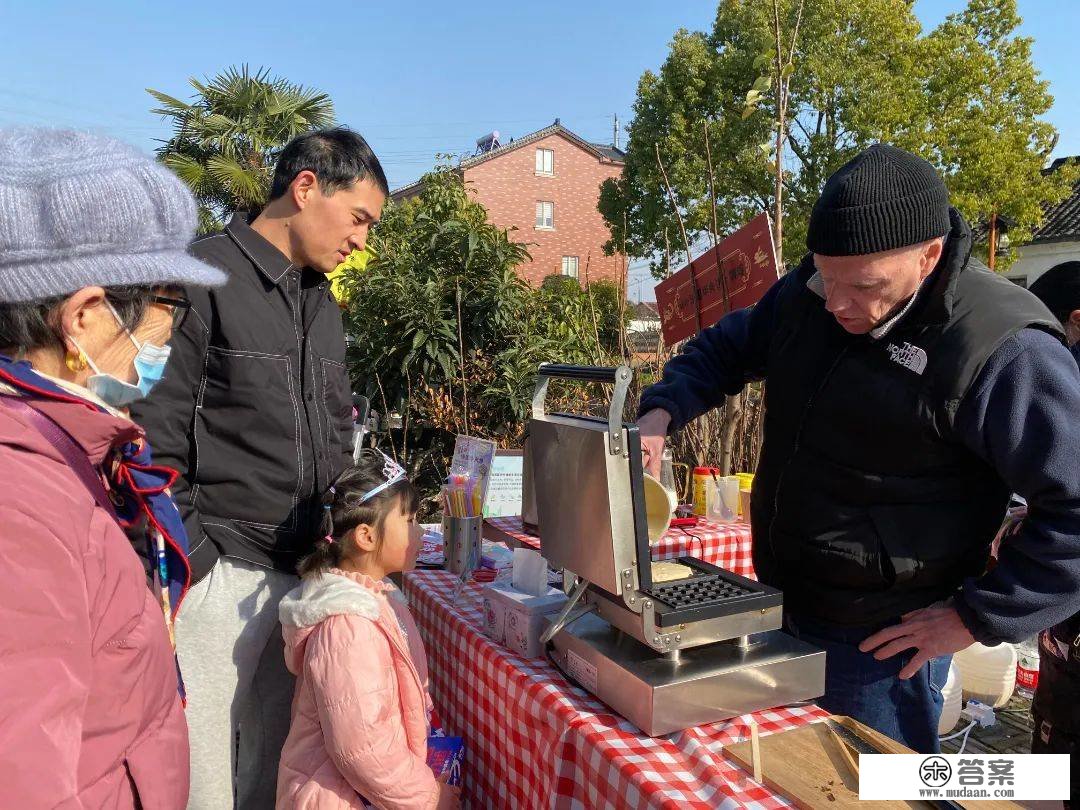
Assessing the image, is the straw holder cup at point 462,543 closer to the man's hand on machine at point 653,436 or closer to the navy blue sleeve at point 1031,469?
the man's hand on machine at point 653,436

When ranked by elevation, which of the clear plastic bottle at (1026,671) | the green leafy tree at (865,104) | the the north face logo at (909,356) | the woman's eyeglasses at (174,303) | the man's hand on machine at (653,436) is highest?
the green leafy tree at (865,104)

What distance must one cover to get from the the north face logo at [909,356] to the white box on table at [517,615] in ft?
3.11

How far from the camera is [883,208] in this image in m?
1.48

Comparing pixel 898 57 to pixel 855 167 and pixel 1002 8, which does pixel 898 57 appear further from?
pixel 855 167

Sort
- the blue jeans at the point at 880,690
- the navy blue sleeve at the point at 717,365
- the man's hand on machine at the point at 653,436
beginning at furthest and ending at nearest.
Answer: the navy blue sleeve at the point at 717,365
the man's hand on machine at the point at 653,436
the blue jeans at the point at 880,690

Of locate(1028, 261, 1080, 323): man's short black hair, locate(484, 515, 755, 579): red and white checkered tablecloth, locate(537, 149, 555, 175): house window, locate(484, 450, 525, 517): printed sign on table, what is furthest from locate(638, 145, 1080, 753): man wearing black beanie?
locate(537, 149, 555, 175): house window

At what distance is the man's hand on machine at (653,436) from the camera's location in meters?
1.94

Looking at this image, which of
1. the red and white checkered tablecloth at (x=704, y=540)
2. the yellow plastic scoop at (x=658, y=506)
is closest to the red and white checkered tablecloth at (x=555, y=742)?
the yellow plastic scoop at (x=658, y=506)

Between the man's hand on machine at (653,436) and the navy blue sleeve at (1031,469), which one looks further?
the man's hand on machine at (653,436)

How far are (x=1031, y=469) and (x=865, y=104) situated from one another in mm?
17191

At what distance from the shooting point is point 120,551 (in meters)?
0.92

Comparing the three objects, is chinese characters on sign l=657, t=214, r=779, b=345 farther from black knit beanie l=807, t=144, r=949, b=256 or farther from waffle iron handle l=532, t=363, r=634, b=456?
waffle iron handle l=532, t=363, r=634, b=456

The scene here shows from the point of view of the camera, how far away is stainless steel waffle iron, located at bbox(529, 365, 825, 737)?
4.46 feet

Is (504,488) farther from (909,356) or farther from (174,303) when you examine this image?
(174,303)
